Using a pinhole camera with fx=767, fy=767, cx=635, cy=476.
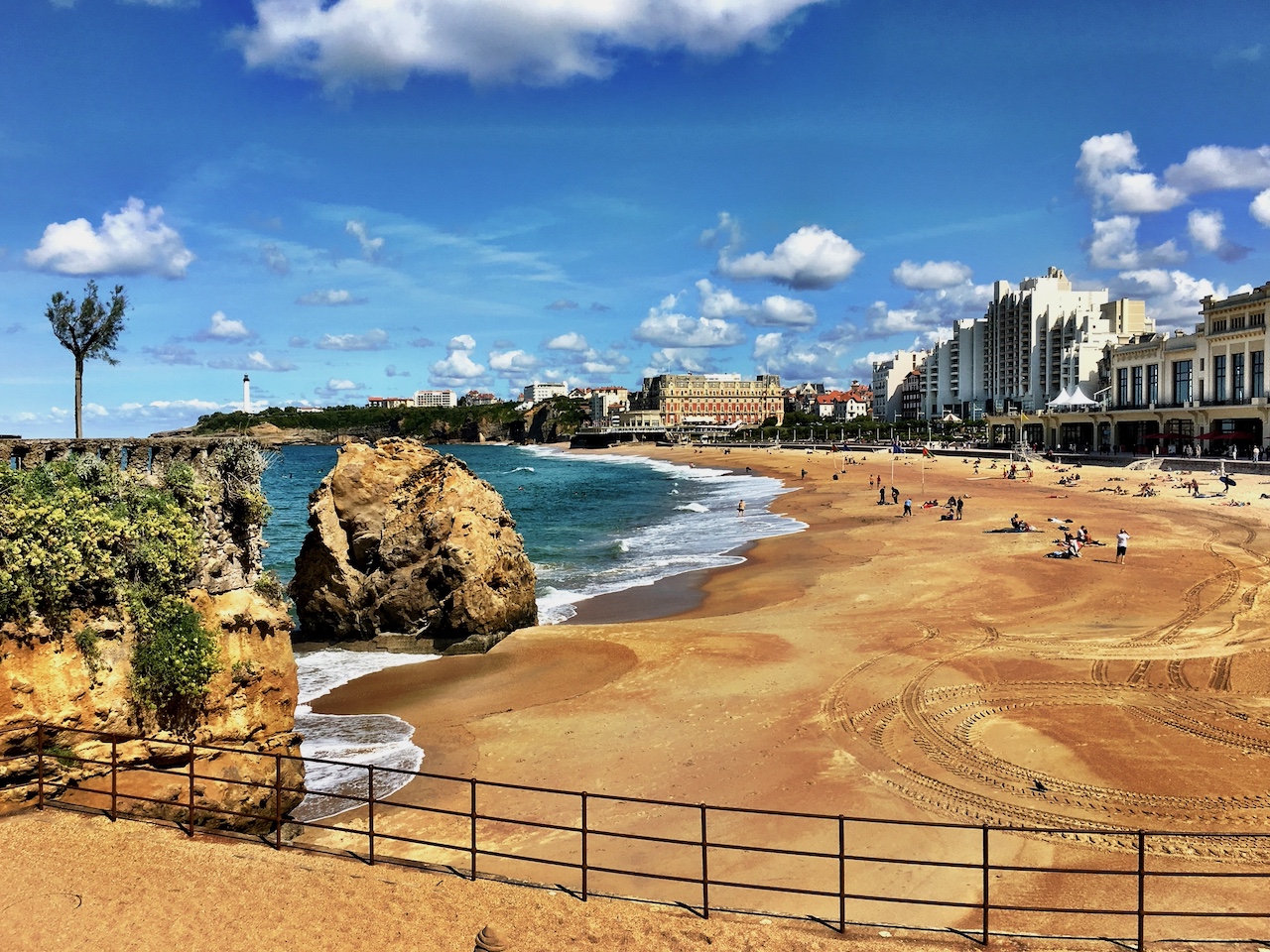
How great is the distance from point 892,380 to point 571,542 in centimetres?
16265

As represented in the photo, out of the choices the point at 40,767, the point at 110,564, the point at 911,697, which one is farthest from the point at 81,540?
the point at 911,697

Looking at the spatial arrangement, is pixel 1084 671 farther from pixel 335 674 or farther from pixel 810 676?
pixel 335 674

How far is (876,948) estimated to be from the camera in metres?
6.57

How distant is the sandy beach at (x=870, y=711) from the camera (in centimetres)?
877

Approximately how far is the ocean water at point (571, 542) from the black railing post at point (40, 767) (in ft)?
10.5

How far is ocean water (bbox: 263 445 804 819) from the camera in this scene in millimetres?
13117

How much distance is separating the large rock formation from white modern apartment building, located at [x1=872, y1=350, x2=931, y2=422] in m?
171

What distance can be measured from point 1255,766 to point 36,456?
1822 centimetres

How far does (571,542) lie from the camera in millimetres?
37781

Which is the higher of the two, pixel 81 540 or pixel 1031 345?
pixel 1031 345

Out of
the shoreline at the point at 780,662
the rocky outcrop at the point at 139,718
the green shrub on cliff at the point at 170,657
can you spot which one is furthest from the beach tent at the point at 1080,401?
the green shrub on cliff at the point at 170,657

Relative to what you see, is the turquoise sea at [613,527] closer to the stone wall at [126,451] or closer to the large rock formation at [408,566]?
the large rock formation at [408,566]

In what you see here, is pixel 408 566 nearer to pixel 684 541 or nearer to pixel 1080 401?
pixel 684 541

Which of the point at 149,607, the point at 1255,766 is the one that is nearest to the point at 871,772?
the point at 1255,766
